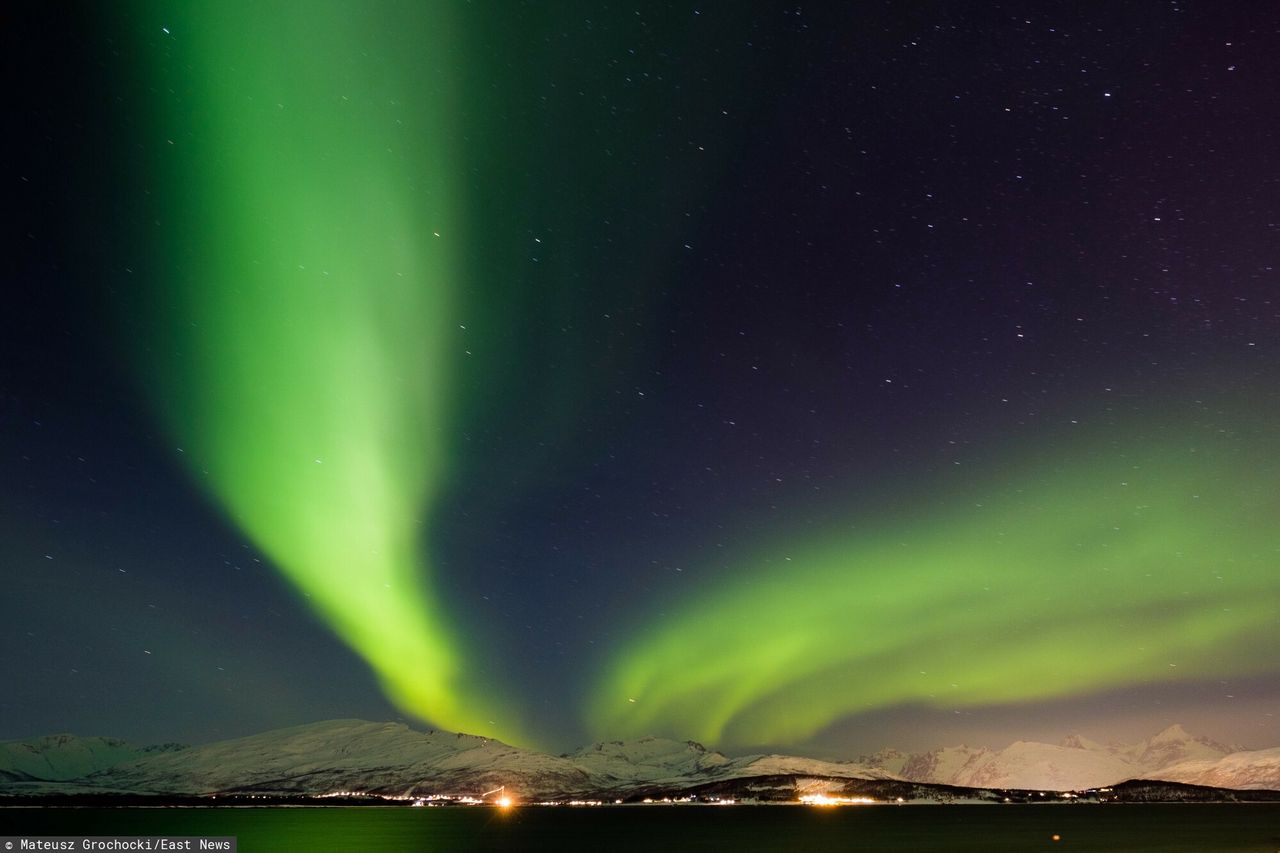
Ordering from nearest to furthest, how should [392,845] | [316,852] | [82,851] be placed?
[82,851]
[316,852]
[392,845]

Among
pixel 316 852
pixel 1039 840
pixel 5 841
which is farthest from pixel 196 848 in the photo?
pixel 1039 840

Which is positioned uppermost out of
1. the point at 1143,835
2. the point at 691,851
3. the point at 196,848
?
the point at 196,848

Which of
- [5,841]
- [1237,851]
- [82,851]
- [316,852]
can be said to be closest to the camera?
[5,841]

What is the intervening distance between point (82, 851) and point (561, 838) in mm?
137595

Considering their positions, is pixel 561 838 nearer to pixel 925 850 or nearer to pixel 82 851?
pixel 925 850

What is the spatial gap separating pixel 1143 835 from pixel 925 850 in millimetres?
73343

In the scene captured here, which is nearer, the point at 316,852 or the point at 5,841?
the point at 5,841

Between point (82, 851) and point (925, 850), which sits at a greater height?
point (82, 851)

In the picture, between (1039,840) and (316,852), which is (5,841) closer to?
(316,852)

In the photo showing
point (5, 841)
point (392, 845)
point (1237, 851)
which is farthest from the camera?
point (392, 845)

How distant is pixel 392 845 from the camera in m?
172

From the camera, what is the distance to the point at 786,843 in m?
174

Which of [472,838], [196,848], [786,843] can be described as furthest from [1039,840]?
[196,848]

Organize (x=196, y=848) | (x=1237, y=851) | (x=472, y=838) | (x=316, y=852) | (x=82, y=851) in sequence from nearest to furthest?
(x=82, y=851), (x=196, y=848), (x=1237, y=851), (x=316, y=852), (x=472, y=838)
